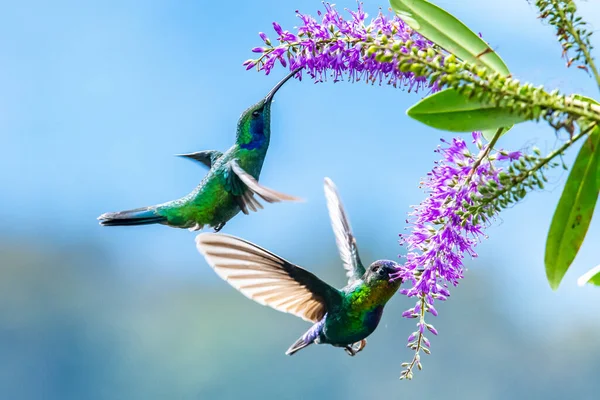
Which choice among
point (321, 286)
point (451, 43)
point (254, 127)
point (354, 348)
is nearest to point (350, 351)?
point (354, 348)

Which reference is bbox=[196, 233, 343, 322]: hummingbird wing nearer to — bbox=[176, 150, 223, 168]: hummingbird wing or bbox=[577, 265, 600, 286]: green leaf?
bbox=[176, 150, 223, 168]: hummingbird wing

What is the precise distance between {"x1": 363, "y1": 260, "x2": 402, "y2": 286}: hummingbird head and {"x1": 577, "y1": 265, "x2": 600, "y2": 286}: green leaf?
437mm

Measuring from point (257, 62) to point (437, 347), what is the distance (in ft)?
54.5

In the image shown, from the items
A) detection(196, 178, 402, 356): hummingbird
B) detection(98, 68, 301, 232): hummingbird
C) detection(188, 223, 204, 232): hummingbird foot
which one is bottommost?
detection(196, 178, 402, 356): hummingbird

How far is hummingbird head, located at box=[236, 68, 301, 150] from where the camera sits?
58.6 inches

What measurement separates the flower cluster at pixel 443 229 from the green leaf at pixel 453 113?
17 cm

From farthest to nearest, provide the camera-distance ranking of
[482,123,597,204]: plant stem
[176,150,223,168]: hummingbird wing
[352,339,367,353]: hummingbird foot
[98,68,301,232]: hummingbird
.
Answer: [352,339,367,353]: hummingbird foot < [176,150,223,168]: hummingbird wing < [98,68,301,232]: hummingbird < [482,123,597,204]: plant stem

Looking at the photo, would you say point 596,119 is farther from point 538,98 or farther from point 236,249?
point 236,249

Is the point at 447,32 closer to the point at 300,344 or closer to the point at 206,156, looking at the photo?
the point at 206,156

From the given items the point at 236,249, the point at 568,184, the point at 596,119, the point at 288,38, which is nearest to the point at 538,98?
the point at 596,119

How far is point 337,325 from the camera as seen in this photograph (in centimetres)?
167

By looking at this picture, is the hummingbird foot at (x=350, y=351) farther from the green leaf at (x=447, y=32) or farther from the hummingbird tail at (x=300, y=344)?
the green leaf at (x=447, y=32)

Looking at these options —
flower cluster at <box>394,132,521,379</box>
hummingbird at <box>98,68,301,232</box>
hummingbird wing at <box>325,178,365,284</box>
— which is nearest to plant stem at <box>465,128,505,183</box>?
flower cluster at <box>394,132,521,379</box>

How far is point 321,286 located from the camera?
1.66 meters
